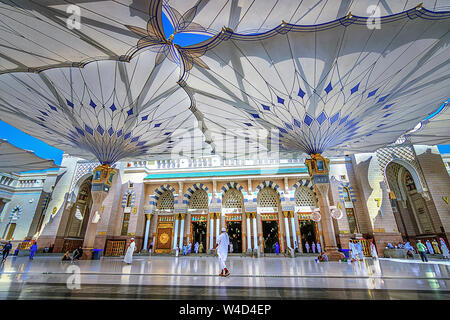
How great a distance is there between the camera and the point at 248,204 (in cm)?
1355

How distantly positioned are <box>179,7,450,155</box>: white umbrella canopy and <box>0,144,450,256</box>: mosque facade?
5.00 meters

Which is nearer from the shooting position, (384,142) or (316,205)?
(384,142)

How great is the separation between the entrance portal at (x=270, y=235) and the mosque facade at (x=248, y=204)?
6 cm

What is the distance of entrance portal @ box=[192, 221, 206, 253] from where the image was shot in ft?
46.4

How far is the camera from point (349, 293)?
8.14 feet

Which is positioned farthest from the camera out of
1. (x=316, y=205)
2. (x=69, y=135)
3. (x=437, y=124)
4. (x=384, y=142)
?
(x=316, y=205)

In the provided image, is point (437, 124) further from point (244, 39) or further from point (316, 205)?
point (244, 39)

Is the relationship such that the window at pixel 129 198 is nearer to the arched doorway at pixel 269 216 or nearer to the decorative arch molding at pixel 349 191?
the arched doorway at pixel 269 216

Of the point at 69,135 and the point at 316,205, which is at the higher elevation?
the point at 69,135

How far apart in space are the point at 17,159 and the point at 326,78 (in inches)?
590

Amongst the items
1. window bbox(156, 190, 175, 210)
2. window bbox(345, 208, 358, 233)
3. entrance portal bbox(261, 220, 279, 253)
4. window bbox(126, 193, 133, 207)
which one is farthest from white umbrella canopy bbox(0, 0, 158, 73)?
window bbox(345, 208, 358, 233)

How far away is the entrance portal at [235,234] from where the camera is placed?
13.7m
